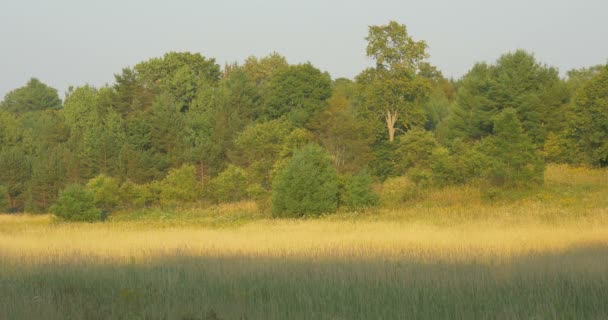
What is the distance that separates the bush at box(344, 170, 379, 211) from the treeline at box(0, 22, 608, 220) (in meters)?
0.08

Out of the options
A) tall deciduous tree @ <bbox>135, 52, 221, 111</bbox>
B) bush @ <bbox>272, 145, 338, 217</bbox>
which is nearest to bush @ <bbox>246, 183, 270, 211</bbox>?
bush @ <bbox>272, 145, 338, 217</bbox>

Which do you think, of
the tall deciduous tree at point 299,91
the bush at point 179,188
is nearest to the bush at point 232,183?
the bush at point 179,188

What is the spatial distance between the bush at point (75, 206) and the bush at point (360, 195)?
626 inches

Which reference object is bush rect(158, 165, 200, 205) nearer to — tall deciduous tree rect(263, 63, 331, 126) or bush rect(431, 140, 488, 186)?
tall deciduous tree rect(263, 63, 331, 126)

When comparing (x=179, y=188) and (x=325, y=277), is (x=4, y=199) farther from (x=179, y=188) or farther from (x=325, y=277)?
(x=325, y=277)

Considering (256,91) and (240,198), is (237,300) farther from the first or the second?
(256,91)

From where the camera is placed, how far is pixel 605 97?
44.9 meters

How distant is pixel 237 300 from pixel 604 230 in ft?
50.3

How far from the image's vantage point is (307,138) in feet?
166

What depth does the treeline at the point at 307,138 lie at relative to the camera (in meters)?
39.7

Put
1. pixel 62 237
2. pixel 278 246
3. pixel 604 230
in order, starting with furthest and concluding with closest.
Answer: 1. pixel 62 237
2. pixel 604 230
3. pixel 278 246

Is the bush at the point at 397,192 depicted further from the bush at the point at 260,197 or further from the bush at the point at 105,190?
the bush at the point at 105,190

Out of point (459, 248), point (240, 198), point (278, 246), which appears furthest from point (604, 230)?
point (240, 198)

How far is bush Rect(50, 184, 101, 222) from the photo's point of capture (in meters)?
39.8
